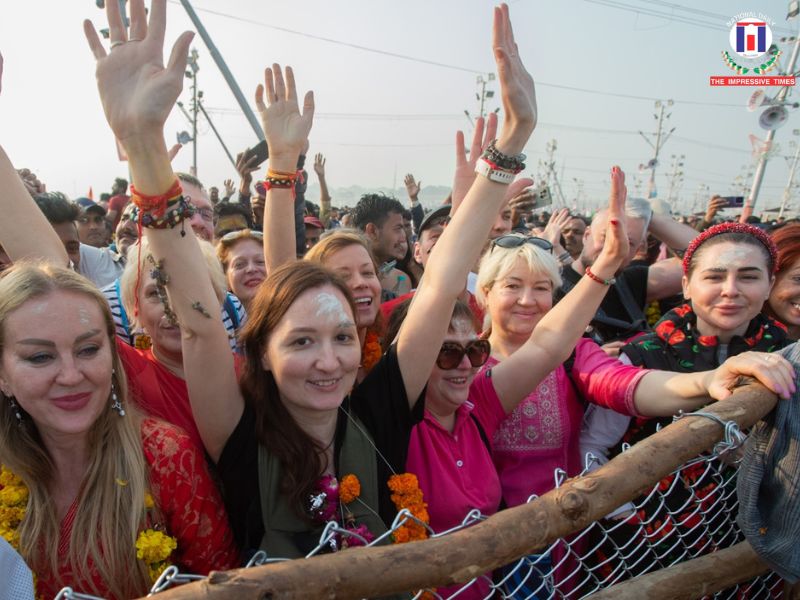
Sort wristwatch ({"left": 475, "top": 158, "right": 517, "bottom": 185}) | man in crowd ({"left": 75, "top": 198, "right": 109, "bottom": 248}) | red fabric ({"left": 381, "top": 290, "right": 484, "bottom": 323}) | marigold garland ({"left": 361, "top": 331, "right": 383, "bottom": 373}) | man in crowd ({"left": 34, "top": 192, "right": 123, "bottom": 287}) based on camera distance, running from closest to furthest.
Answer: wristwatch ({"left": 475, "top": 158, "right": 517, "bottom": 185}) < marigold garland ({"left": 361, "top": 331, "right": 383, "bottom": 373}) < red fabric ({"left": 381, "top": 290, "right": 484, "bottom": 323}) < man in crowd ({"left": 34, "top": 192, "right": 123, "bottom": 287}) < man in crowd ({"left": 75, "top": 198, "right": 109, "bottom": 248})

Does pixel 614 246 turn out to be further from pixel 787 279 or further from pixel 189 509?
pixel 189 509

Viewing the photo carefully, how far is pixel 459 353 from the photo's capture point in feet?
7.18

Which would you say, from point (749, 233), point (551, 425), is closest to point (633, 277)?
point (749, 233)

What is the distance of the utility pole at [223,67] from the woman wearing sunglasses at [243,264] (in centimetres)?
967

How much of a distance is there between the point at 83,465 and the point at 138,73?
1.30 meters

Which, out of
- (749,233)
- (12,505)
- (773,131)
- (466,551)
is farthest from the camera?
(773,131)

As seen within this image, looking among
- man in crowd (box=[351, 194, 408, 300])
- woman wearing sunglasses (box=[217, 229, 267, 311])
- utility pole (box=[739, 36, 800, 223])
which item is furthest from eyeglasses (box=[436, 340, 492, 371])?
utility pole (box=[739, 36, 800, 223])

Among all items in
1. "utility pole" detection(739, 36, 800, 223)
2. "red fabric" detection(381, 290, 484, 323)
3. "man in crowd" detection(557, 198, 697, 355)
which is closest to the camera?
"red fabric" detection(381, 290, 484, 323)

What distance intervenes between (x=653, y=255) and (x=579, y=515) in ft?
→ 15.1

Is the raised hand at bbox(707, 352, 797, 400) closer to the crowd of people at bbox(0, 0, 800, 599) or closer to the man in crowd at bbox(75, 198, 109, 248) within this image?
the crowd of people at bbox(0, 0, 800, 599)

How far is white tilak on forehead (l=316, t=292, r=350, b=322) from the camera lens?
6.19 feet

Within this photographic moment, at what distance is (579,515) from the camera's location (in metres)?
1.16

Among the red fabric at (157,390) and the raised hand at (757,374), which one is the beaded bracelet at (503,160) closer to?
the raised hand at (757,374)

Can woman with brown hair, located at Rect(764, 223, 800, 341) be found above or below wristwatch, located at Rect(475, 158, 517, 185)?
below
